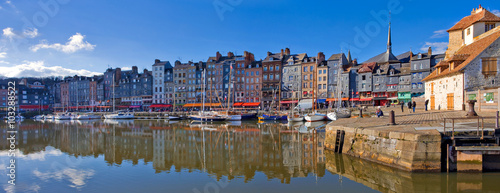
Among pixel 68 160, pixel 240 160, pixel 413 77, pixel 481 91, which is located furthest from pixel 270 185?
pixel 413 77

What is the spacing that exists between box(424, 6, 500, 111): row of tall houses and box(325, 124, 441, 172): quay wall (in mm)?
10511

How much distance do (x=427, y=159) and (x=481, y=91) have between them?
13.6m

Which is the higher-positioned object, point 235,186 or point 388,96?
point 388,96

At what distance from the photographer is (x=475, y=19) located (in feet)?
96.0

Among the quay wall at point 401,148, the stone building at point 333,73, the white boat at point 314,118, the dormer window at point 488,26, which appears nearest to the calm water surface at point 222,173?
the quay wall at point 401,148

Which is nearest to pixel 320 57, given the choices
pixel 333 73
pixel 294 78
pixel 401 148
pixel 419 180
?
pixel 333 73

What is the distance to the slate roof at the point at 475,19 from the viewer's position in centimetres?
2804

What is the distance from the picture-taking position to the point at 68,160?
57.4 ft

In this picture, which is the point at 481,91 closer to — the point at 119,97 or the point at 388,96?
the point at 388,96

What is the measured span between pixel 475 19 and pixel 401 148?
2528 centimetres

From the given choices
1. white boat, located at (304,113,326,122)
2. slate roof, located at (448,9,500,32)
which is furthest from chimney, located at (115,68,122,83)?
slate roof, located at (448,9,500,32)

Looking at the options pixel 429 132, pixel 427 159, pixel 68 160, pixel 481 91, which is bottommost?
pixel 68 160

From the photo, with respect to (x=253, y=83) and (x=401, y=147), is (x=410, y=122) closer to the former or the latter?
(x=401, y=147)

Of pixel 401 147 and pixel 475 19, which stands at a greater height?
pixel 475 19
